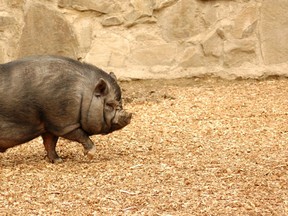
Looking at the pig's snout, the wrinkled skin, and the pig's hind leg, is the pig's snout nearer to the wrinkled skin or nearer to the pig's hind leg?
the wrinkled skin

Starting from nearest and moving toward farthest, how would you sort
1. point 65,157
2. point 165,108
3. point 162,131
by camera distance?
point 65,157 < point 162,131 < point 165,108

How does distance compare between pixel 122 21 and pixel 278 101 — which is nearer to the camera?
pixel 278 101

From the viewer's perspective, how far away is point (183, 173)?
5164mm

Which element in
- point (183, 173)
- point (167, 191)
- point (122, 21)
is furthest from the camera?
point (122, 21)

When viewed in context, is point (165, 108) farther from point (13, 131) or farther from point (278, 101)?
point (13, 131)

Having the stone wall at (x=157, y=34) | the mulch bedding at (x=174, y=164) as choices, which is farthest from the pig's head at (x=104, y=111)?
the stone wall at (x=157, y=34)

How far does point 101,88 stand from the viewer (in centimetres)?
541

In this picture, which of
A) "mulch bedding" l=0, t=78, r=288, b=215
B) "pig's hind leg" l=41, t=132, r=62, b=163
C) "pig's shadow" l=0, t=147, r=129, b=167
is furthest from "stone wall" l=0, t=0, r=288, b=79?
"pig's hind leg" l=41, t=132, r=62, b=163

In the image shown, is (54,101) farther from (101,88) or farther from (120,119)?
(120,119)

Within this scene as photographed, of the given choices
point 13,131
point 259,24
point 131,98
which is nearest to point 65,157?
point 13,131

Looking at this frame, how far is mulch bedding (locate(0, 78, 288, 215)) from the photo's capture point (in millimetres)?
4539

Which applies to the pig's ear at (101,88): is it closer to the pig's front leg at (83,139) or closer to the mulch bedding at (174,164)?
the pig's front leg at (83,139)

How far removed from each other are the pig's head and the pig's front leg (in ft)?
0.13

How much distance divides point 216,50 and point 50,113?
3.18 metres
